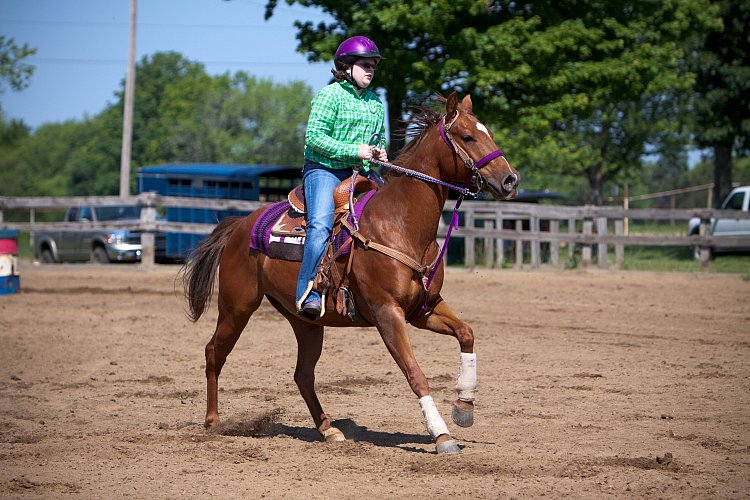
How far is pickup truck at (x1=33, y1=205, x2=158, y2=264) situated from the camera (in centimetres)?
2528

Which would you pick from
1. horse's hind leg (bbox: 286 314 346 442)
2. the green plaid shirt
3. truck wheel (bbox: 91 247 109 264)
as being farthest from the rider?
truck wheel (bbox: 91 247 109 264)

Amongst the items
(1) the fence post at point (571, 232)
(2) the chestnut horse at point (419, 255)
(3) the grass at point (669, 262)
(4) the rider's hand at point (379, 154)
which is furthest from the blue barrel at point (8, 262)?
(1) the fence post at point (571, 232)

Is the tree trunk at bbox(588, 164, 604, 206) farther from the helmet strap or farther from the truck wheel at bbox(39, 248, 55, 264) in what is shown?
the helmet strap

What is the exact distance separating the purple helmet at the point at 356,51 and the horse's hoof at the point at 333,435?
2699 millimetres

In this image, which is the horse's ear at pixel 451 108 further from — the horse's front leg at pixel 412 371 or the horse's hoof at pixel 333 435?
the horse's hoof at pixel 333 435

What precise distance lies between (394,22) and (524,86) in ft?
14.3

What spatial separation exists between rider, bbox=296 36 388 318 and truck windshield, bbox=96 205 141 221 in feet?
69.0

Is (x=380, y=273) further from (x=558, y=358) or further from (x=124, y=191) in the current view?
(x=124, y=191)

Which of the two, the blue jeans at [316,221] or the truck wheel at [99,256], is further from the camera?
the truck wheel at [99,256]

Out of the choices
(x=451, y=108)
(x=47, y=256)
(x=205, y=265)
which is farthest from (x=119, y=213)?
(x=451, y=108)

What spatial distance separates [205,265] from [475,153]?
292 cm

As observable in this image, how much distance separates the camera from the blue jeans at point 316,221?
22.4 feet

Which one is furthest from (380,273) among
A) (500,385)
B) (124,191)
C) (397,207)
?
(124,191)

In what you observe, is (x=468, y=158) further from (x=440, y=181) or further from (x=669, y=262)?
(x=669, y=262)
